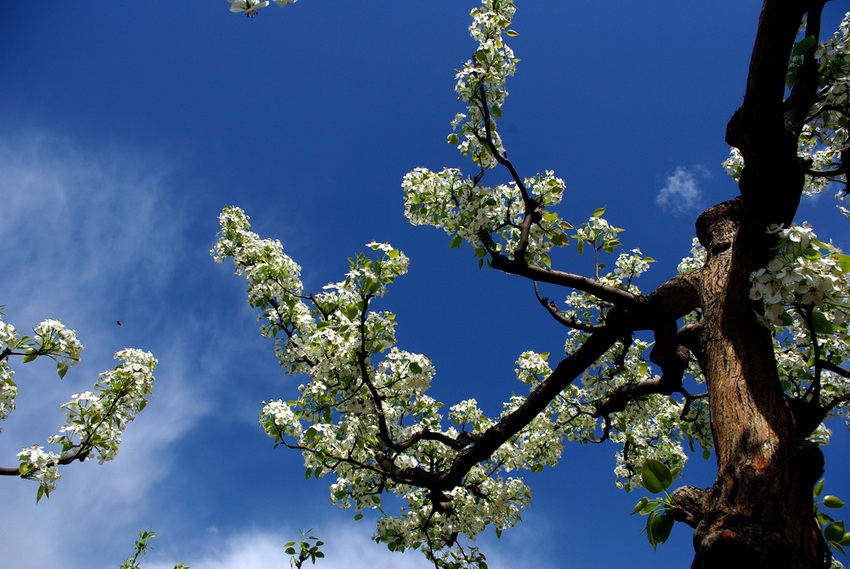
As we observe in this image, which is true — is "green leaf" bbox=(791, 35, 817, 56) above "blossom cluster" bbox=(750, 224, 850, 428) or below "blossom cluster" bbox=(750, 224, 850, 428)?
above

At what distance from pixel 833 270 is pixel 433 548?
7.33m

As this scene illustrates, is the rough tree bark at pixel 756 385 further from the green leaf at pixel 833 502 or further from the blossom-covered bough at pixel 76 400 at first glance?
the blossom-covered bough at pixel 76 400

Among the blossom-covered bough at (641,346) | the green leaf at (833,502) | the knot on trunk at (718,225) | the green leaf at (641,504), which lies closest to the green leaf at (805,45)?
the blossom-covered bough at (641,346)

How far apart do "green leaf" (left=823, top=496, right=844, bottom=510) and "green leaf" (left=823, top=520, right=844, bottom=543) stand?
14.5 inches

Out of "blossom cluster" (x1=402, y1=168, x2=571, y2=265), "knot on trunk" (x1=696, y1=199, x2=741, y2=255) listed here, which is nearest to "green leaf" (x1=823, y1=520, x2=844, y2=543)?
"knot on trunk" (x1=696, y1=199, x2=741, y2=255)

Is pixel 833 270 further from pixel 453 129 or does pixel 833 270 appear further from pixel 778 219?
pixel 453 129

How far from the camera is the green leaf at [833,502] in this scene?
10.0 ft

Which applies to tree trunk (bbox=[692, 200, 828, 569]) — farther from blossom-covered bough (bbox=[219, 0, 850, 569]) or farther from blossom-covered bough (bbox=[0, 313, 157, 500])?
blossom-covered bough (bbox=[0, 313, 157, 500])

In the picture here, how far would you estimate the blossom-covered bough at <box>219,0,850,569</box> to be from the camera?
2.59 meters

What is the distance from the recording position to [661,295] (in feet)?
16.1

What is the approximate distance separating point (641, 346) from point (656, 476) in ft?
17.0

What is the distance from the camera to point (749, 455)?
2.45 meters

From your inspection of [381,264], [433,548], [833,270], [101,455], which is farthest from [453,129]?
[433,548]

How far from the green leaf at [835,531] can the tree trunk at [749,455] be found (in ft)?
1.89
